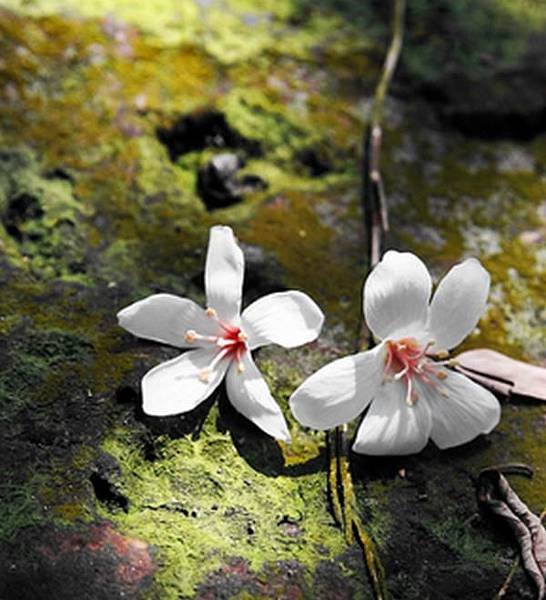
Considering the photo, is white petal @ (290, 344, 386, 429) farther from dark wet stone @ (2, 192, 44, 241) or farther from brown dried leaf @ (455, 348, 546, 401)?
dark wet stone @ (2, 192, 44, 241)

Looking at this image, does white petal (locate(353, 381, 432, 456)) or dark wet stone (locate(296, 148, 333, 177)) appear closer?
white petal (locate(353, 381, 432, 456))

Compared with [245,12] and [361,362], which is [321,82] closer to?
[245,12]

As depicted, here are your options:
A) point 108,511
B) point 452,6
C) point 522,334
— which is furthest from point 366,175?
point 108,511

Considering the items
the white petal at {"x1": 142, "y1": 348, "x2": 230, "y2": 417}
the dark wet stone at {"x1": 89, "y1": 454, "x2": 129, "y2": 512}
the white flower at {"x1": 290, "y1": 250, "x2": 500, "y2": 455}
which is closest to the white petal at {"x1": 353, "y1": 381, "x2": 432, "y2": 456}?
the white flower at {"x1": 290, "y1": 250, "x2": 500, "y2": 455}

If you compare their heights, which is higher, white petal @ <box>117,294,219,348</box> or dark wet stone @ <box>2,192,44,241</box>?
white petal @ <box>117,294,219,348</box>

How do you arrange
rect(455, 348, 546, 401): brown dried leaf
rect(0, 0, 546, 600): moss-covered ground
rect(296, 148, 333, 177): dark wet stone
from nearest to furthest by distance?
rect(0, 0, 546, 600): moss-covered ground
rect(455, 348, 546, 401): brown dried leaf
rect(296, 148, 333, 177): dark wet stone

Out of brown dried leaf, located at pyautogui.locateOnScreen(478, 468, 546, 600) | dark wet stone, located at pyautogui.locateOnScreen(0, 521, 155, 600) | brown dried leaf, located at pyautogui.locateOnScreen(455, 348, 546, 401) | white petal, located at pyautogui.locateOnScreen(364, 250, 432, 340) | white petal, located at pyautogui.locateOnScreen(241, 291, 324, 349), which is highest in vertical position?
white petal, located at pyautogui.locateOnScreen(364, 250, 432, 340)
